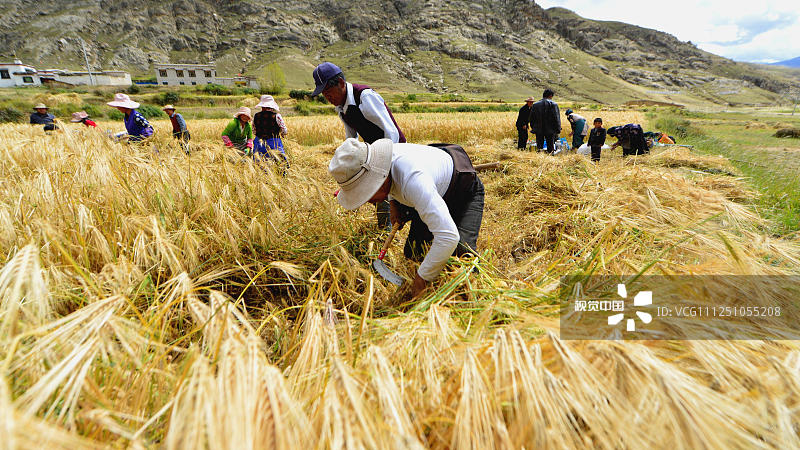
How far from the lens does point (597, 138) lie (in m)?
6.81

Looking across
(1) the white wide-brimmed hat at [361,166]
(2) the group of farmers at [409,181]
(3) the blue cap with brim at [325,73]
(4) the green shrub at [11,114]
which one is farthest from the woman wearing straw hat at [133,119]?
(4) the green shrub at [11,114]

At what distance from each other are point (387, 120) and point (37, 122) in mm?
8935

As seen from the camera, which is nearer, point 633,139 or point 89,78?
point 633,139

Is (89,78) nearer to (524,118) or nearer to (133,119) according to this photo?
(133,119)

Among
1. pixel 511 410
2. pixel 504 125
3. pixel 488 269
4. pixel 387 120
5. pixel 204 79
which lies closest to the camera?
pixel 511 410

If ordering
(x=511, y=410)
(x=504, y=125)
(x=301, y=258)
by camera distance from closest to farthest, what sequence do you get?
(x=511, y=410), (x=301, y=258), (x=504, y=125)

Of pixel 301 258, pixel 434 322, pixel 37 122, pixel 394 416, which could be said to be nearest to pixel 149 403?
pixel 394 416

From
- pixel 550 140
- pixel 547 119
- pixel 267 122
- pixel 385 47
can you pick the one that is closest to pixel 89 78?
pixel 385 47

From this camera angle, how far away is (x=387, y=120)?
119 inches

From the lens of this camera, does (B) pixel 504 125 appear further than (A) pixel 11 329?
Yes

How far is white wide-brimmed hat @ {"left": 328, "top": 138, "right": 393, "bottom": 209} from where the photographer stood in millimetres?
1652

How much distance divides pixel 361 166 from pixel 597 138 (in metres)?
7.03

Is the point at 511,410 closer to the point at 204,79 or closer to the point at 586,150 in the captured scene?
the point at 586,150

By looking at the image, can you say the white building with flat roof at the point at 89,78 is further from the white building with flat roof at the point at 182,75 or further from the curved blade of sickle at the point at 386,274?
the curved blade of sickle at the point at 386,274
